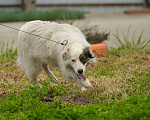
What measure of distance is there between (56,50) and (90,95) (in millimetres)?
936

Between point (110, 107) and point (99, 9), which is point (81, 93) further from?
point (99, 9)

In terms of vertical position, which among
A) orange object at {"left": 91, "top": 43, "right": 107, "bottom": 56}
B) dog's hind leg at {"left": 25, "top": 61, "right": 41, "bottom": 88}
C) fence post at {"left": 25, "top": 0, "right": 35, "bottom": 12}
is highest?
dog's hind leg at {"left": 25, "top": 61, "right": 41, "bottom": 88}

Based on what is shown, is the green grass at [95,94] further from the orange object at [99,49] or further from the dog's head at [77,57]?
the dog's head at [77,57]

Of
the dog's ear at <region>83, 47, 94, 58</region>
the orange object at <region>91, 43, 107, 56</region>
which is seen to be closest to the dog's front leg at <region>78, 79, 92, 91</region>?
the dog's ear at <region>83, 47, 94, 58</region>

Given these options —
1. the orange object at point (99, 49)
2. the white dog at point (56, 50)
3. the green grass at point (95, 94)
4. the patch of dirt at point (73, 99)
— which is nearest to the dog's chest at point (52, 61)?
the white dog at point (56, 50)

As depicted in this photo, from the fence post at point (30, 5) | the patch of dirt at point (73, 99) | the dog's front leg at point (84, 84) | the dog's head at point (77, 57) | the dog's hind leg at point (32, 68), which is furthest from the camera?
the fence post at point (30, 5)

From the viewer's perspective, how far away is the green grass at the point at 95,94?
3.85 m

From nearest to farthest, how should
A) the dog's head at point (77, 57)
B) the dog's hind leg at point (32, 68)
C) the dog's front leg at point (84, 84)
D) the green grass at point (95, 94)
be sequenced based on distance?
the green grass at point (95, 94) < the dog's head at point (77, 57) < the dog's front leg at point (84, 84) < the dog's hind leg at point (32, 68)

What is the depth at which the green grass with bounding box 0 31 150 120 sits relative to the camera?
3.85m

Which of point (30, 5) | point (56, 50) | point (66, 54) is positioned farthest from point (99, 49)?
point (30, 5)

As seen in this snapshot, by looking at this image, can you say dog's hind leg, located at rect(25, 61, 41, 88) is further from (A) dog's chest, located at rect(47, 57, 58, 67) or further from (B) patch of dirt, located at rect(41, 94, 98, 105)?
(B) patch of dirt, located at rect(41, 94, 98, 105)

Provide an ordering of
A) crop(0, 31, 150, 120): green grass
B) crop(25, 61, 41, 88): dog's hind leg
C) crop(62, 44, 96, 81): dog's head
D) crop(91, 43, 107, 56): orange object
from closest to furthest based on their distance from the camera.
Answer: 1. crop(0, 31, 150, 120): green grass
2. crop(62, 44, 96, 81): dog's head
3. crop(25, 61, 41, 88): dog's hind leg
4. crop(91, 43, 107, 56): orange object

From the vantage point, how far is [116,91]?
5082 mm

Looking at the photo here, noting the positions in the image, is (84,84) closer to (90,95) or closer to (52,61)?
(90,95)
